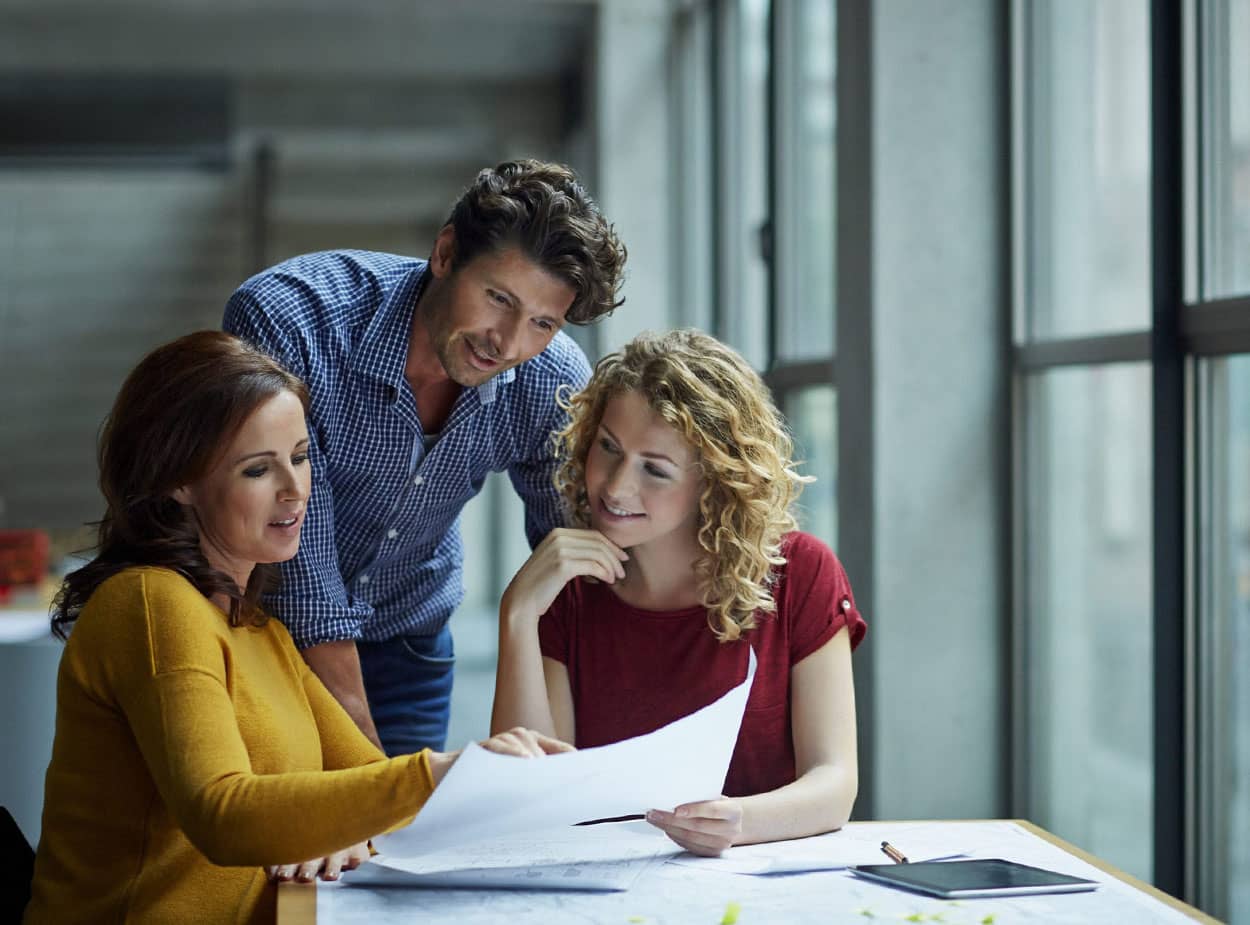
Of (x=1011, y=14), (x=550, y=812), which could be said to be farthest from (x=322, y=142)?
(x=550, y=812)

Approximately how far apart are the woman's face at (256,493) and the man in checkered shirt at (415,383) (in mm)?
366

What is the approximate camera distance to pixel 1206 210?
7.13 feet

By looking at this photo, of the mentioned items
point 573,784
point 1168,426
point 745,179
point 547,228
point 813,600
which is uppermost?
point 745,179

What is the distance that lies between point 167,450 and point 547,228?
60 cm

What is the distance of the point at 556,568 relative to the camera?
180 centimetres

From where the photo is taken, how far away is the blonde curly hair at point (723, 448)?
1.83 meters

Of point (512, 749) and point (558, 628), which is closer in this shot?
point (512, 749)

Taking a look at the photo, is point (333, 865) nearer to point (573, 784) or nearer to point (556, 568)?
point (573, 784)

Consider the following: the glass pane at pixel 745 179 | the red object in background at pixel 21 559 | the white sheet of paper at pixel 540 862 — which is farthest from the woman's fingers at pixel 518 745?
the red object in background at pixel 21 559

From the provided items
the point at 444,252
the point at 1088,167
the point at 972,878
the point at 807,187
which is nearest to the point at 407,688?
the point at 444,252

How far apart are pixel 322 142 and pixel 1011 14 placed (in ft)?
14.5

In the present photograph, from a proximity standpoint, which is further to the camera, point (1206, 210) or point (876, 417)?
point (876, 417)

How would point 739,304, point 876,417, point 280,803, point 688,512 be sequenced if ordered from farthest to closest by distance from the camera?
1. point 739,304
2. point 876,417
3. point 688,512
4. point 280,803

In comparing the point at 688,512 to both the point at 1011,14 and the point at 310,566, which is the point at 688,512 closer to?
the point at 310,566
